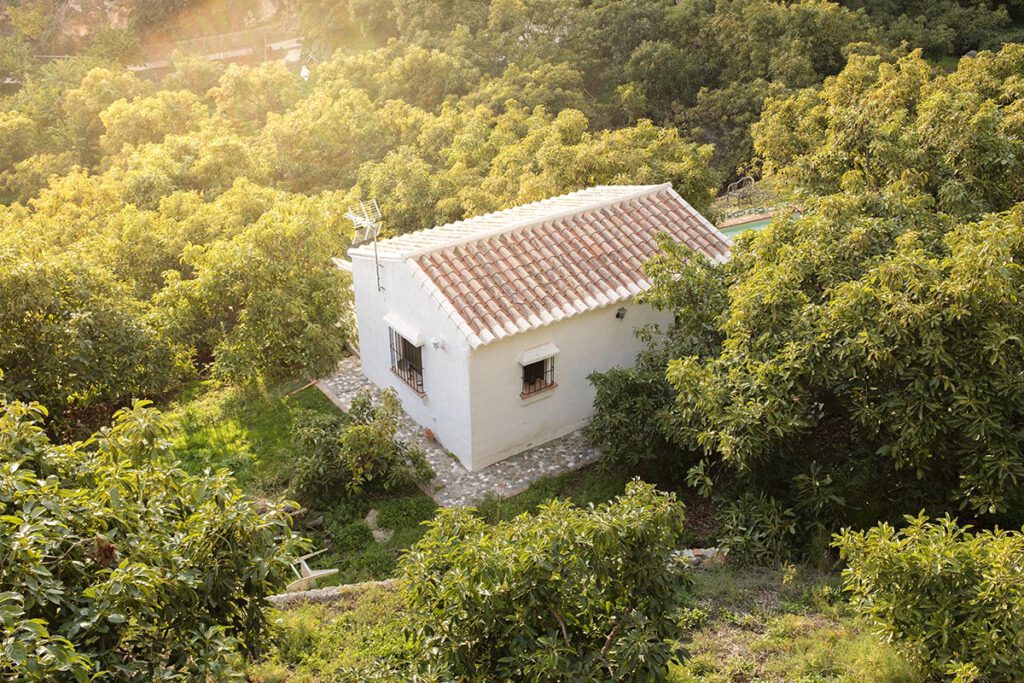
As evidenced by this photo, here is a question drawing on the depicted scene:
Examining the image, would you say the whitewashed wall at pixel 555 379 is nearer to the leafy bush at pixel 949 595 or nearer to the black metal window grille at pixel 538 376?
the black metal window grille at pixel 538 376

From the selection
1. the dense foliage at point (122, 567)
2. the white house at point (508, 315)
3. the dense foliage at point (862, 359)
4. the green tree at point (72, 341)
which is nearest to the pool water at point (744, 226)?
the white house at point (508, 315)

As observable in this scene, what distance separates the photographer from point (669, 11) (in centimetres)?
3669

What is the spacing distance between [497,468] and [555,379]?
1.68 metres

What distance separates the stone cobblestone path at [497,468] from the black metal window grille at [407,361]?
0.73 meters

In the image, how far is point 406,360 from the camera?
1516 centimetres

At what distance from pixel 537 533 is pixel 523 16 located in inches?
1294

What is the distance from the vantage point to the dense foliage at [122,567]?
18.7ft

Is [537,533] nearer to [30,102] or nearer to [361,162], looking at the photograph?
[361,162]

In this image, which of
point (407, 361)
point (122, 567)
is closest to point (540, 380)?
point (407, 361)

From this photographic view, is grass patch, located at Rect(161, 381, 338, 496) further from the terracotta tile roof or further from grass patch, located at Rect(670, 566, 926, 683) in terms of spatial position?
grass patch, located at Rect(670, 566, 926, 683)

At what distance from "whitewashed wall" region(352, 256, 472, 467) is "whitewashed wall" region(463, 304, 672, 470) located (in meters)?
0.26

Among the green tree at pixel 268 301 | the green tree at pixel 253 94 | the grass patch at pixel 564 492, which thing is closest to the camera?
the grass patch at pixel 564 492

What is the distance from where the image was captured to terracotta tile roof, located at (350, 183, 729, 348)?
541 inches

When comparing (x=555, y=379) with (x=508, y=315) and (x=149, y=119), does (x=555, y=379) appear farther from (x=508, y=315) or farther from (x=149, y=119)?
(x=149, y=119)
